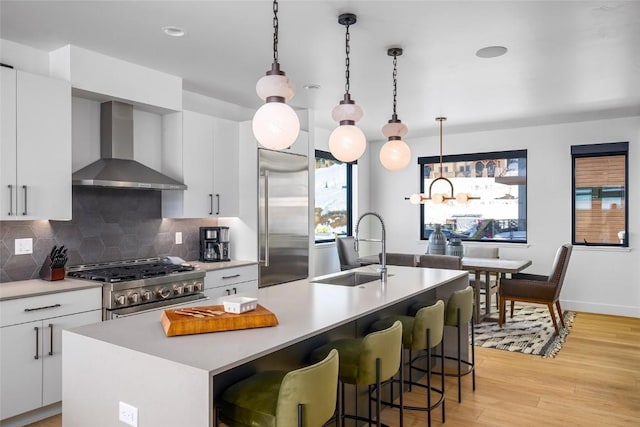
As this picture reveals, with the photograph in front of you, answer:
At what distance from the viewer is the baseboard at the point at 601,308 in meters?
5.91

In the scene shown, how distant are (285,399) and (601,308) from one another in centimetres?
589

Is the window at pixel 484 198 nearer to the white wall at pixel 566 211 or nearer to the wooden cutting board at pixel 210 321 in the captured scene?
the white wall at pixel 566 211

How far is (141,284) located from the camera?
3.44 metres

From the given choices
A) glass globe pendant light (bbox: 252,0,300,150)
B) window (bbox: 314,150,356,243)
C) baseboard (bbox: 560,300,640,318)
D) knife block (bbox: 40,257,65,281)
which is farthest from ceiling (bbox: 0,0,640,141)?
baseboard (bbox: 560,300,640,318)

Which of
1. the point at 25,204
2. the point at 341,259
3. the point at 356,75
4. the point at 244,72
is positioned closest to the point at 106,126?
the point at 25,204

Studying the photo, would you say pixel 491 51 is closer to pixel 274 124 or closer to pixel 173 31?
pixel 274 124

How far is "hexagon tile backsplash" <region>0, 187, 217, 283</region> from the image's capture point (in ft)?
11.0

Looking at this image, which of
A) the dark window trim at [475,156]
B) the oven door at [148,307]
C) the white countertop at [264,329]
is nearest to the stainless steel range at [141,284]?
the oven door at [148,307]

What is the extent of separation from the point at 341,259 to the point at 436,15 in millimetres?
3915

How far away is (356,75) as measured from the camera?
162 inches

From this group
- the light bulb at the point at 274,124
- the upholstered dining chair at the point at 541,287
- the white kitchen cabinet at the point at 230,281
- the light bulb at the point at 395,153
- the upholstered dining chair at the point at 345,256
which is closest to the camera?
the light bulb at the point at 274,124

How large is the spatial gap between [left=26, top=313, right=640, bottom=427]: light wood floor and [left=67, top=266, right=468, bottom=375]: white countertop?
0.93 meters

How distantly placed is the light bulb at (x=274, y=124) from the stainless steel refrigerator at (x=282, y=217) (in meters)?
2.50

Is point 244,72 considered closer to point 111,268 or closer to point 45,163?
point 45,163
